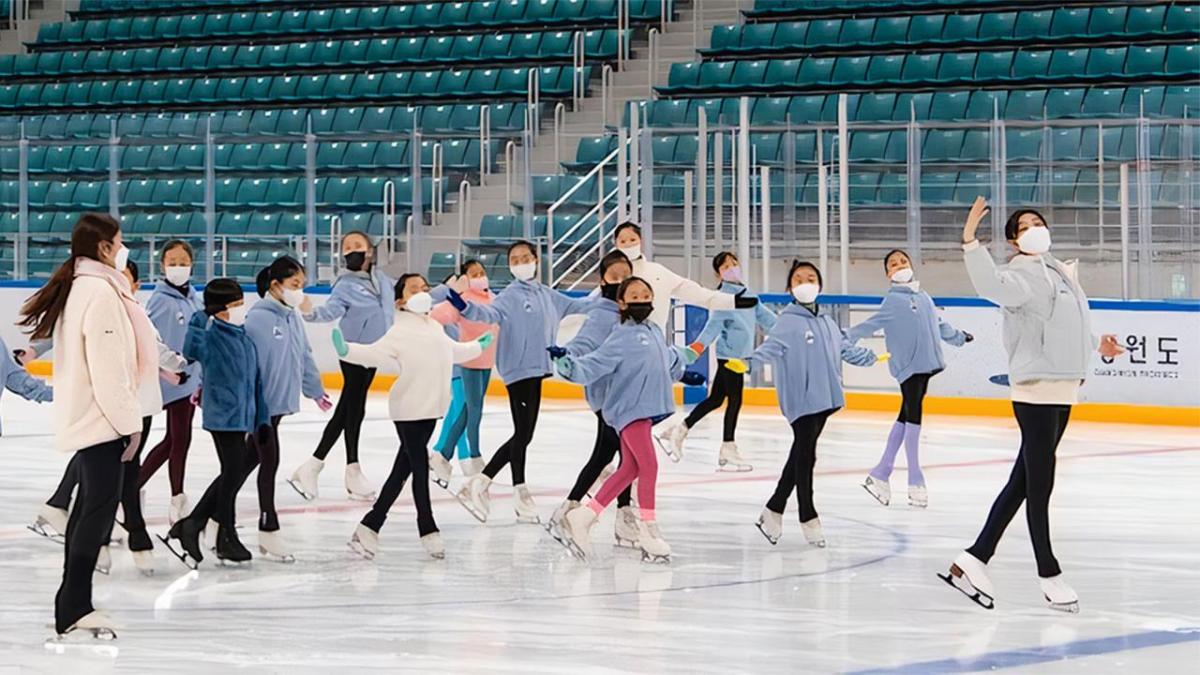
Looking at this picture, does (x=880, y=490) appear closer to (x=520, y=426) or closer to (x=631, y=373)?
(x=520, y=426)

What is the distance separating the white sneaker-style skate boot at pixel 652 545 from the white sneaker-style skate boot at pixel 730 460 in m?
3.57

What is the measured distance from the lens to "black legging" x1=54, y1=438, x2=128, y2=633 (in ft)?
18.9

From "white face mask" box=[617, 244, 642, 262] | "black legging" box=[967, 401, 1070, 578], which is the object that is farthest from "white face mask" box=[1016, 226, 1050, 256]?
"white face mask" box=[617, 244, 642, 262]

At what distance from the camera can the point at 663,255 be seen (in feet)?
51.3

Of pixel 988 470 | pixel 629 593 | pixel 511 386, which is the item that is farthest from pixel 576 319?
pixel 629 593

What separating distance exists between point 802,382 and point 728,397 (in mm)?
3474

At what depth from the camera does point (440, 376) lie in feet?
24.7

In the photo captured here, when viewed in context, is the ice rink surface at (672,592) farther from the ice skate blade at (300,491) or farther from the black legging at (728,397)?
the black legging at (728,397)

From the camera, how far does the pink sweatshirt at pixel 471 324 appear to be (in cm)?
852

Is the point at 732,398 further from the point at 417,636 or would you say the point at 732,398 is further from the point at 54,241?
the point at 54,241

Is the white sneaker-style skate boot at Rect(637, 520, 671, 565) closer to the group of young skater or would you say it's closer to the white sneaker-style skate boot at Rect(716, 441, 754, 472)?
the group of young skater


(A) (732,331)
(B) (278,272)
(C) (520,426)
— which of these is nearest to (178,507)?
(B) (278,272)

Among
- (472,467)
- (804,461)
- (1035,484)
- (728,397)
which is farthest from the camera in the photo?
(728,397)

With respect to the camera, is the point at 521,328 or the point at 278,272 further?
the point at 521,328
